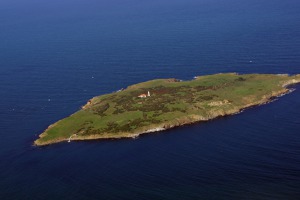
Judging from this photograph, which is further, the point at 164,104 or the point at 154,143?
the point at 164,104

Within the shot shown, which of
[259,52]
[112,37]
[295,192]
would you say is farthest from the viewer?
[112,37]

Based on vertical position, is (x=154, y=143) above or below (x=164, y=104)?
below

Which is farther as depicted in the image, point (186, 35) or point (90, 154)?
point (186, 35)

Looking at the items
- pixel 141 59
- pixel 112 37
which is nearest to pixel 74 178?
pixel 141 59

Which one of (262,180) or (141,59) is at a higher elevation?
(141,59)

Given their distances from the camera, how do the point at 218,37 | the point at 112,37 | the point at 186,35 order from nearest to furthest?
the point at 218,37
the point at 186,35
the point at 112,37

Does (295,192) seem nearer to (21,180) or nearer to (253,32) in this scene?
(21,180)

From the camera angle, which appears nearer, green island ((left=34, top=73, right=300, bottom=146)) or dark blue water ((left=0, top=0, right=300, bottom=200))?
dark blue water ((left=0, top=0, right=300, bottom=200))

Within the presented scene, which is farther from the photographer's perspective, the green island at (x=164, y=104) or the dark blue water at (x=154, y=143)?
the green island at (x=164, y=104)
